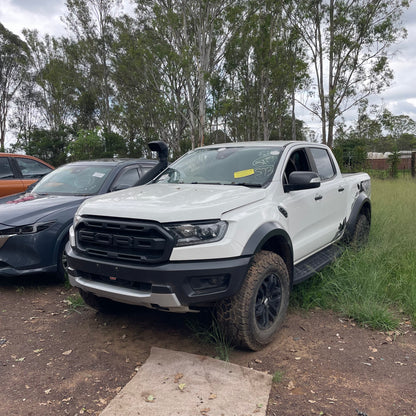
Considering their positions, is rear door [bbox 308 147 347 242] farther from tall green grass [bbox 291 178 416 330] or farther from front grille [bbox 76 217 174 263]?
front grille [bbox 76 217 174 263]

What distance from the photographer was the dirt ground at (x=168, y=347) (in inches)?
94.0

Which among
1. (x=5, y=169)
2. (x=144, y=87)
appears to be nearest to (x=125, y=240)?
(x=5, y=169)

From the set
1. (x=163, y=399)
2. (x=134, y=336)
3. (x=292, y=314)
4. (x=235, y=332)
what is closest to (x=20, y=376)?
(x=134, y=336)

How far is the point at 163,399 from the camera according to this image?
94.7 inches

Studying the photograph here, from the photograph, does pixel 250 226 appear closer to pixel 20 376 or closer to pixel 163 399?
pixel 163 399

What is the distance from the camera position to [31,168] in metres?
7.43

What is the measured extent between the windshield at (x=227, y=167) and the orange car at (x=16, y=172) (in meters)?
4.26

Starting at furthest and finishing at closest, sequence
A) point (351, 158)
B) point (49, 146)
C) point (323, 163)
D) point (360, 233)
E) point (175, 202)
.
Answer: point (49, 146) < point (351, 158) < point (360, 233) < point (323, 163) < point (175, 202)

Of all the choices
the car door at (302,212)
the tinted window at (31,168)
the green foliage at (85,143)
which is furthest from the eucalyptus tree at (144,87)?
the car door at (302,212)

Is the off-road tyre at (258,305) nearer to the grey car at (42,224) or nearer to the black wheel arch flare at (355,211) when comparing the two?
the grey car at (42,224)

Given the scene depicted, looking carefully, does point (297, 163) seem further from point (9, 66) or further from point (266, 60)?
point (9, 66)

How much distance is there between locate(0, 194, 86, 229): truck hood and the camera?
409 centimetres

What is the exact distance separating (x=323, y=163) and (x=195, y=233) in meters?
2.63

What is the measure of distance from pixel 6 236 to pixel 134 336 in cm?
189
